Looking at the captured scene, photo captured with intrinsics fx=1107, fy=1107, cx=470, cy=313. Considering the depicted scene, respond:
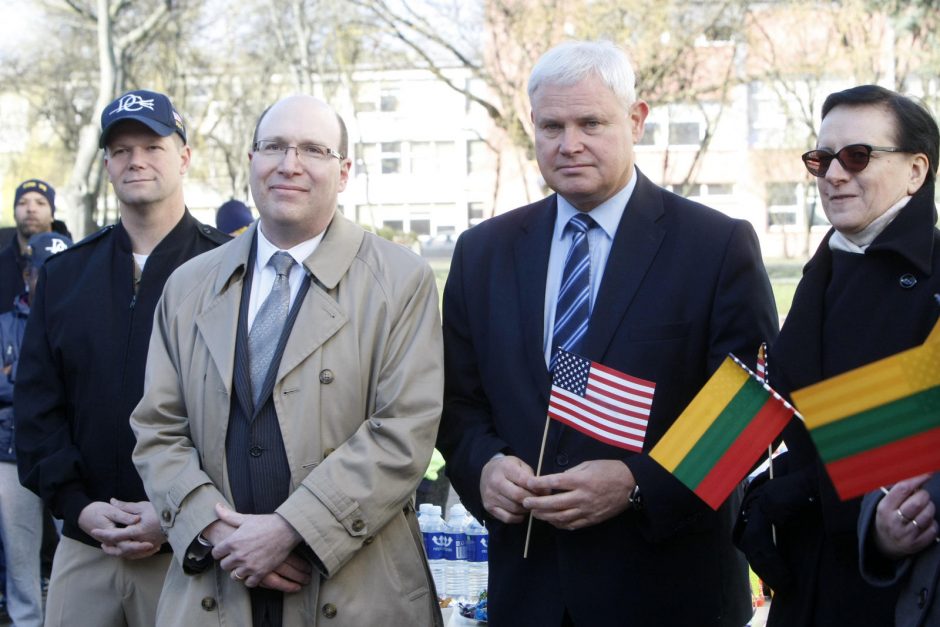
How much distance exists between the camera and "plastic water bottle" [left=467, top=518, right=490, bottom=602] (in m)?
5.45

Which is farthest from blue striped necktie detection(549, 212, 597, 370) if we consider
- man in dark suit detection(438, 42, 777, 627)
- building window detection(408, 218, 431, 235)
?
building window detection(408, 218, 431, 235)

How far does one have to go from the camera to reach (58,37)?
28.5m

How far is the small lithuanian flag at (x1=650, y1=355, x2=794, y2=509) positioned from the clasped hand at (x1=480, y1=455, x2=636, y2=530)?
0.18m

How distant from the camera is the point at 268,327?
3578mm

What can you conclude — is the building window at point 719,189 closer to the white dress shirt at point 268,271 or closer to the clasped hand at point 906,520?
Result: the white dress shirt at point 268,271

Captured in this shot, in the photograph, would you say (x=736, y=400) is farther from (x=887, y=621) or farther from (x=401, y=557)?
(x=401, y=557)

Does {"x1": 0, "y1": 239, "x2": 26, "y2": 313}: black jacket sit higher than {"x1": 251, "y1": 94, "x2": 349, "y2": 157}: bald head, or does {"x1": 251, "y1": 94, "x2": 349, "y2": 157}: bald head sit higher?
{"x1": 251, "y1": 94, "x2": 349, "y2": 157}: bald head

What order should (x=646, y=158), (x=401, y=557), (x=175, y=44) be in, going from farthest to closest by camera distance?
(x=646, y=158)
(x=175, y=44)
(x=401, y=557)

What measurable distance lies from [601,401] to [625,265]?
478mm

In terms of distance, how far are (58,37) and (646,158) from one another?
27767 millimetres

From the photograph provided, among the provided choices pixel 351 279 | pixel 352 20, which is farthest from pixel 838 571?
pixel 352 20

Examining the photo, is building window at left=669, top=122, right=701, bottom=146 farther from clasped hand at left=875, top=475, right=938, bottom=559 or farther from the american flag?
clasped hand at left=875, top=475, right=938, bottom=559

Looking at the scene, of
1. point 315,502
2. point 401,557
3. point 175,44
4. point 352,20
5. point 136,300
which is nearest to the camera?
point 315,502

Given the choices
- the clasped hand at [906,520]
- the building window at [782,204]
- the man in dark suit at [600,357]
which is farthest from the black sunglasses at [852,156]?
the building window at [782,204]
